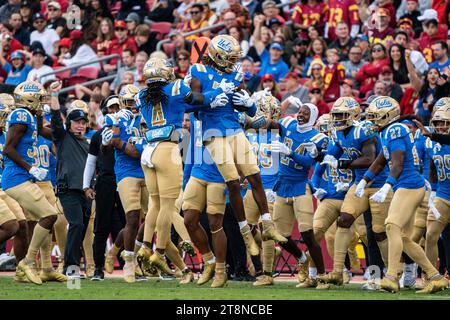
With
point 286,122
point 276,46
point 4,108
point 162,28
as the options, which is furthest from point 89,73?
point 286,122

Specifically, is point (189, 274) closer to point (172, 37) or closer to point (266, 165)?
point (266, 165)

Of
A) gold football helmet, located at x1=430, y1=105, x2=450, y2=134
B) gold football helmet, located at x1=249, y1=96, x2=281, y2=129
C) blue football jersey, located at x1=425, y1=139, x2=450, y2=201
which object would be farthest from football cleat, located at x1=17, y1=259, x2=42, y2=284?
gold football helmet, located at x1=430, y1=105, x2=450, y2=134

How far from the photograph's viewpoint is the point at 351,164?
40.8 ft

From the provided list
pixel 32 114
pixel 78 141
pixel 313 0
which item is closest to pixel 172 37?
pixel 313 0

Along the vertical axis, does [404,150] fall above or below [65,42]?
below

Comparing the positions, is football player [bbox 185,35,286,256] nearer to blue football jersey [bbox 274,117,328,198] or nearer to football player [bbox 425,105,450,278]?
blue football jersey [bbox 274,117,328,198]

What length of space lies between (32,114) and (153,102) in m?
1.69

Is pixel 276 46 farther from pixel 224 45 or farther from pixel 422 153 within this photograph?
pixel 224 45

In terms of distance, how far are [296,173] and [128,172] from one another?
6.81ft

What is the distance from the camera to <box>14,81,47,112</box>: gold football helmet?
12.8 m

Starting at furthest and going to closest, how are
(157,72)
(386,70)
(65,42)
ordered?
(65,42) < (386,70) < (157,72)

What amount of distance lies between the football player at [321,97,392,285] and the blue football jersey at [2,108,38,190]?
11.6 ft

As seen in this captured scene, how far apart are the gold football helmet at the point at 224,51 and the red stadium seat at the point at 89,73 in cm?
987

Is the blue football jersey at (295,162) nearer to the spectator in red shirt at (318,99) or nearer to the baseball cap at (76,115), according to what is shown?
the baseball cap at (76,115)
